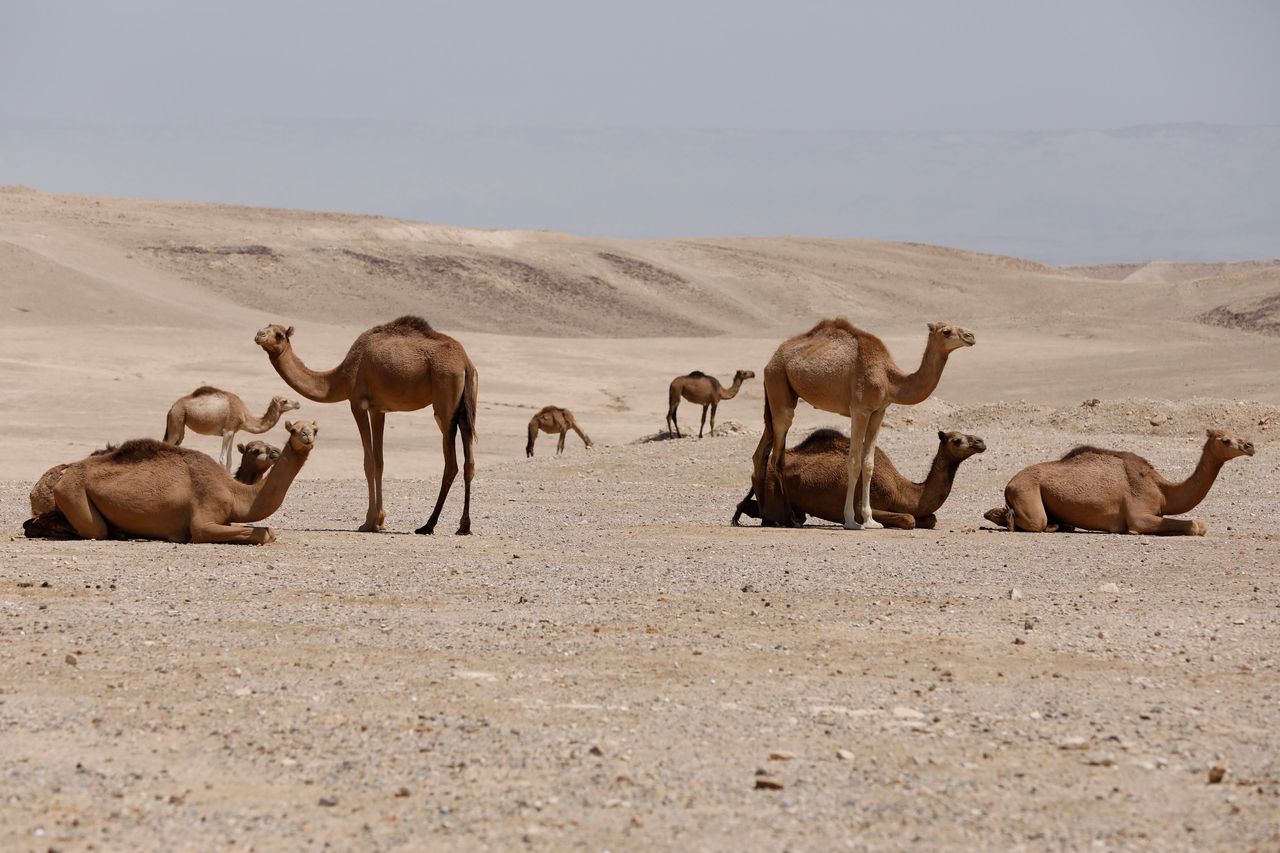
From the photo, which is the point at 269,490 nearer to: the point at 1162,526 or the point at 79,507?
the point at 79,507

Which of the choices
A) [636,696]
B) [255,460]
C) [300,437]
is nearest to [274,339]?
[255,460]

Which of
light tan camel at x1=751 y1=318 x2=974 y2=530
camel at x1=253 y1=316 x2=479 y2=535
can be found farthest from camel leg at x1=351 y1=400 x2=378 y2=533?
light tan camel at x1=751 y1=318 x2=974 y2=530

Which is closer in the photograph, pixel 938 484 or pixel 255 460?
pixel 255 460

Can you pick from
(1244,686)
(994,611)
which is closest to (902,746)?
(1244,686)

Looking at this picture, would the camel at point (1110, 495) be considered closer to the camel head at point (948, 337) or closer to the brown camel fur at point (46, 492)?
the camel head at point (948, 337)

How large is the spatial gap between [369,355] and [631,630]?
6.47m

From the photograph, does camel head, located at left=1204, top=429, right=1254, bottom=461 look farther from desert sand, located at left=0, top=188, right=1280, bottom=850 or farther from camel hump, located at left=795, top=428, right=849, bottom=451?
camel hump, located at left=795, top=428, right=849, bottom=451

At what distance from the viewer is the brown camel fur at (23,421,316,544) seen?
1252 centimetres

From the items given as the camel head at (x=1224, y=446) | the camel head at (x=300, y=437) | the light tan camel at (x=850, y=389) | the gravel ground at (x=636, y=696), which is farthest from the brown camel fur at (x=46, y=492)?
the camel head at (x=1224, y=446)

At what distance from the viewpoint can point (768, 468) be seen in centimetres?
1619

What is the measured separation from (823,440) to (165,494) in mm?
6830

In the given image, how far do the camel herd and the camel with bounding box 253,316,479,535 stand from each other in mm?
14

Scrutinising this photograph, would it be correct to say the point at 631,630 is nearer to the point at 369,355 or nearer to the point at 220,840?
the point at 220,840

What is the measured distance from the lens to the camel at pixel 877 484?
1565 cm
